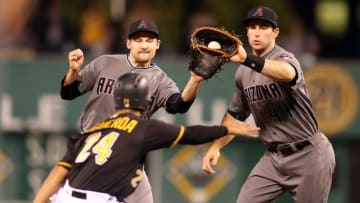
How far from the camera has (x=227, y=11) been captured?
14320 mm

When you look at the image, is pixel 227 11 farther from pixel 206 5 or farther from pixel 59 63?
pixel 59 63

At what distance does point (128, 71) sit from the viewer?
9.26 metres

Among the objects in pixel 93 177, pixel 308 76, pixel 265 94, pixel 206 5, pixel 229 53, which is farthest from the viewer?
pixel 206 5

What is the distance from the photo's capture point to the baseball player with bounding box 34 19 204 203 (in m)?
9.06

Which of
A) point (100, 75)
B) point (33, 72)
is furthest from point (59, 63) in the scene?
point (100, 75)

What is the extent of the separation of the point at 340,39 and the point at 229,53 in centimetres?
706

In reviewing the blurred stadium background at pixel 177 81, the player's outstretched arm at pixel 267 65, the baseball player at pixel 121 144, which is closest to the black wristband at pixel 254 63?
the player's outstretched arm at pixel 267 65

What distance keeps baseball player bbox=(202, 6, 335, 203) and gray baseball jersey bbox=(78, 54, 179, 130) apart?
532 millimetres

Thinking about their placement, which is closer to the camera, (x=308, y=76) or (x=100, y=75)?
(x=100, y=75)

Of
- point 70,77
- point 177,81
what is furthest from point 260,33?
point 177,81

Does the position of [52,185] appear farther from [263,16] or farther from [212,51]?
[263,16]

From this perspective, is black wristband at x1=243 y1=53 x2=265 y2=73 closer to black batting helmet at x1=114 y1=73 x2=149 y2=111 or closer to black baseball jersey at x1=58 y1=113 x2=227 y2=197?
black baseball jersey at x1=58 y1=113 x2=227 y2=197

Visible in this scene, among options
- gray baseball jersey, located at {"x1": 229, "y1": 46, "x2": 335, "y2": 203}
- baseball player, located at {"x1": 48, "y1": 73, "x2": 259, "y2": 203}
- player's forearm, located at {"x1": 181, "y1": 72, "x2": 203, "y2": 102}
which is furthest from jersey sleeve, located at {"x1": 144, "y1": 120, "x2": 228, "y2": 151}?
gray baseball jersey, located at {"x1": 229, "y1": 46, "x2": 335, "y2": 203}

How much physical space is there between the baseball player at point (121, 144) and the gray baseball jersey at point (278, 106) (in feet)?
4.06
